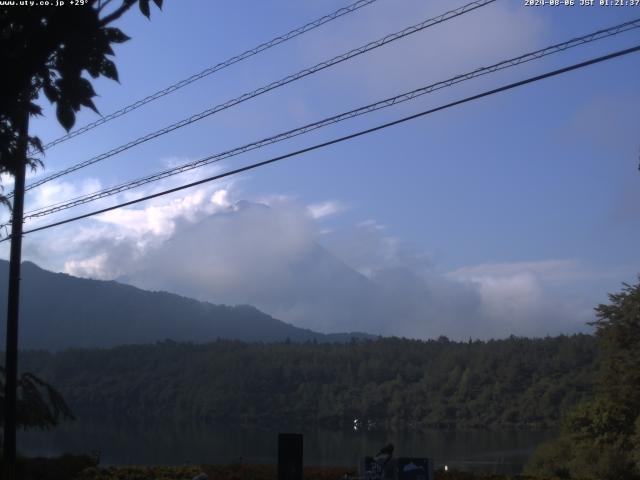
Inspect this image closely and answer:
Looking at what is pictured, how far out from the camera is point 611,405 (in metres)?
34.7

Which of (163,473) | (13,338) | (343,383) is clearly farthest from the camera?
(343,383)

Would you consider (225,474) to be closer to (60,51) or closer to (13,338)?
(13,338)

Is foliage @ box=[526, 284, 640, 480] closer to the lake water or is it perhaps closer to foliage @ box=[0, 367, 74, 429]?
the lake water

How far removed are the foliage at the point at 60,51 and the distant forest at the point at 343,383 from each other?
5687 centimetres

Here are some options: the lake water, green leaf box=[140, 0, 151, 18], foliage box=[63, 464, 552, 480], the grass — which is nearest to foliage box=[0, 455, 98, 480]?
the grass

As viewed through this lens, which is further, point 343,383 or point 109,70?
point 343,383

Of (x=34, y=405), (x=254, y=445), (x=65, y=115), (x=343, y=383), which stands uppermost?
(x=65, y=115)

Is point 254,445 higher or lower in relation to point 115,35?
lower

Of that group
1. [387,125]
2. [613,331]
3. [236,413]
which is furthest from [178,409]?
[387,125]

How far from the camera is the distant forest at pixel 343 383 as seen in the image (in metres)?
68.2

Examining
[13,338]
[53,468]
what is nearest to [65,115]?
[13,338]

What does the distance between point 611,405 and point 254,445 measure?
21.4 m

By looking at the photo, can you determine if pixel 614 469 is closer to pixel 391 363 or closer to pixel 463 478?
pixel 463 478

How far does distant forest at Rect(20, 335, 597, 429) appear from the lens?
224 feet
